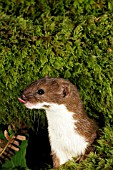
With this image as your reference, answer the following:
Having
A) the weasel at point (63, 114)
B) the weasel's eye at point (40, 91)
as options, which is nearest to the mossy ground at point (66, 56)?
the weasel at point (63, 114)

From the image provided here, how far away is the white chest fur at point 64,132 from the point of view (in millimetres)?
2832

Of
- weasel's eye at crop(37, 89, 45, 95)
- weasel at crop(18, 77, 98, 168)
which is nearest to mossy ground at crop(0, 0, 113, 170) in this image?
weasel at crop(18, 77, 98, 168)

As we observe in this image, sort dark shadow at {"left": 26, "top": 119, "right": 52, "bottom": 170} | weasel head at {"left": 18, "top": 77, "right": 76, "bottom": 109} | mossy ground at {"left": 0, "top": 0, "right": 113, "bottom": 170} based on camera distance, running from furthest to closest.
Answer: dark shadow at {"left": 26, "top": 119, "right": 52, "bottom": 170} < mossy ground at {"left": 0, "top": 0, "right": 113, "bottom": 170} < weasel head at {"left": 18, "top": 77, "right": 76, "bottom": 109}

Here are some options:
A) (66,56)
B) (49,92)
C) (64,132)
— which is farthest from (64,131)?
(66,56)

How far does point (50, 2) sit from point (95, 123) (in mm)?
856

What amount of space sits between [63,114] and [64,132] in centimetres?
9

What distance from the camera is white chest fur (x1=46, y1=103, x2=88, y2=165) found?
283 centimetres

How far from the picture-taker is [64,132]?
286cm

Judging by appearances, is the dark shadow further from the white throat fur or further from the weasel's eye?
the weasel's eye

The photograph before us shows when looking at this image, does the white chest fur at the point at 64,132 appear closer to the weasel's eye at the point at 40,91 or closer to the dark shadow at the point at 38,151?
the weasel's eye at the point at 40,91

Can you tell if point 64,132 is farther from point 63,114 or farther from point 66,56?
point 66,56

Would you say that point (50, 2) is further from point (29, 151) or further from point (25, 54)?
point (29, 151)

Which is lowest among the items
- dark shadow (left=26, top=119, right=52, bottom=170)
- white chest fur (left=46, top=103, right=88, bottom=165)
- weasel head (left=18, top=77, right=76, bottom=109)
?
dark shadow (left=26, top=119, right=52, bottom=170)

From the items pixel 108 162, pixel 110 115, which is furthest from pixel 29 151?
pixel 108 162
